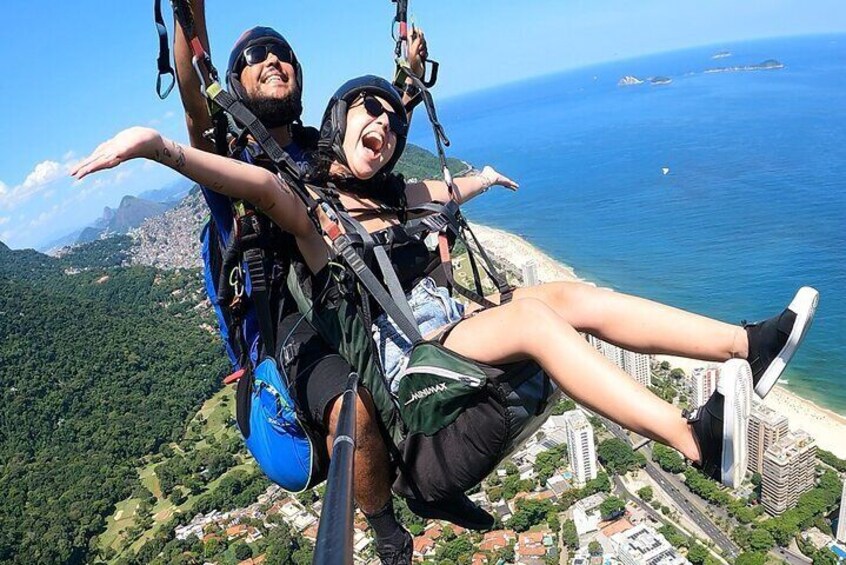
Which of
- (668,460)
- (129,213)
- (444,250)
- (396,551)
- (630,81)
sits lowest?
(668,460)

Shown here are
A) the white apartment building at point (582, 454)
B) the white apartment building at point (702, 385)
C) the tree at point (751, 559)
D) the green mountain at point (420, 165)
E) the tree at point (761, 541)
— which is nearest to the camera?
the tree at point (751, 559)

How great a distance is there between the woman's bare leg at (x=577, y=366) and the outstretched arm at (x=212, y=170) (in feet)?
1.78

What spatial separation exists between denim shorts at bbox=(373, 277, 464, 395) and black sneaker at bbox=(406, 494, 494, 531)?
0.37m

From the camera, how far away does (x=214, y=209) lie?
1638 millimetres

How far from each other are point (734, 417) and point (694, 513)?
11.3 meters

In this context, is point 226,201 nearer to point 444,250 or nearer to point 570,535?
point 444,250

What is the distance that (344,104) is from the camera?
1.67 metres

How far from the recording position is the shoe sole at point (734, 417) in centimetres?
115

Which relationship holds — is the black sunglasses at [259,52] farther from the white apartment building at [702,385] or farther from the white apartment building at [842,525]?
the white apartment building at [842,525]

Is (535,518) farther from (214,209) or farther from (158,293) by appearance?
(158,293)

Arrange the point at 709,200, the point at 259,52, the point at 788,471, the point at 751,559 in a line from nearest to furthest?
the point at 259,52 → the point at 751,559 → the point at 788,471 → the point at 709,200

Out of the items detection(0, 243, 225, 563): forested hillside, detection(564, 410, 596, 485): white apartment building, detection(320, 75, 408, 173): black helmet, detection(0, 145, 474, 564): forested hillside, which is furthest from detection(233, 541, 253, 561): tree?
detection(320, 75, 408, 173): black helmet

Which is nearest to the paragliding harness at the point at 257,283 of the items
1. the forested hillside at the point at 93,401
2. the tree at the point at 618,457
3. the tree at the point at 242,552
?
the tree at the point at 242,552

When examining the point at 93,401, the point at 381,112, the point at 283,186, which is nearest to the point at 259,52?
the point at 381,112
